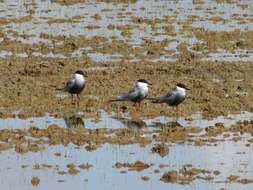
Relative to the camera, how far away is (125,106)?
71.5 feet

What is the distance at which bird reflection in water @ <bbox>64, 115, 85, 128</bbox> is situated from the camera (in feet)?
65.4

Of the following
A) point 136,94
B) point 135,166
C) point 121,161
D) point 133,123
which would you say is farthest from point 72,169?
point 136,94

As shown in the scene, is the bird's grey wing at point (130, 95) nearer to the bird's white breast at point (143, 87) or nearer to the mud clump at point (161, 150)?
the bird's white breast at point (143, 87)

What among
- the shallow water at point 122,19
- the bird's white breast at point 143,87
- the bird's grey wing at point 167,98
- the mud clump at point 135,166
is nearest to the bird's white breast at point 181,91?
the bird's grey wing at point 167,98

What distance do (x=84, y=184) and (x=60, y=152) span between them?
210cm

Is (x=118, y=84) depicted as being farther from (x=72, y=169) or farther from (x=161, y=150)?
(x=72, y=169)

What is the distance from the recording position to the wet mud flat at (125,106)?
16.8 meters

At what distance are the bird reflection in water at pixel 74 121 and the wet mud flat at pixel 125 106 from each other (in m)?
0.05

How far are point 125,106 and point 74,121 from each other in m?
1.90

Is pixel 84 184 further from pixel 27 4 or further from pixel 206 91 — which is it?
pixel 27 4

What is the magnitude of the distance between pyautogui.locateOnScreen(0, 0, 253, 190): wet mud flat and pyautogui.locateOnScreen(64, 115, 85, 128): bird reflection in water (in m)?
0.05

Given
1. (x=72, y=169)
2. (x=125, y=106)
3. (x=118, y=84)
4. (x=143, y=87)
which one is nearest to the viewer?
(x=72, y=169)

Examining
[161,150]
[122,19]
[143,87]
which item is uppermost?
[143,87]

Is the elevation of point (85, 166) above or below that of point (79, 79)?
below
